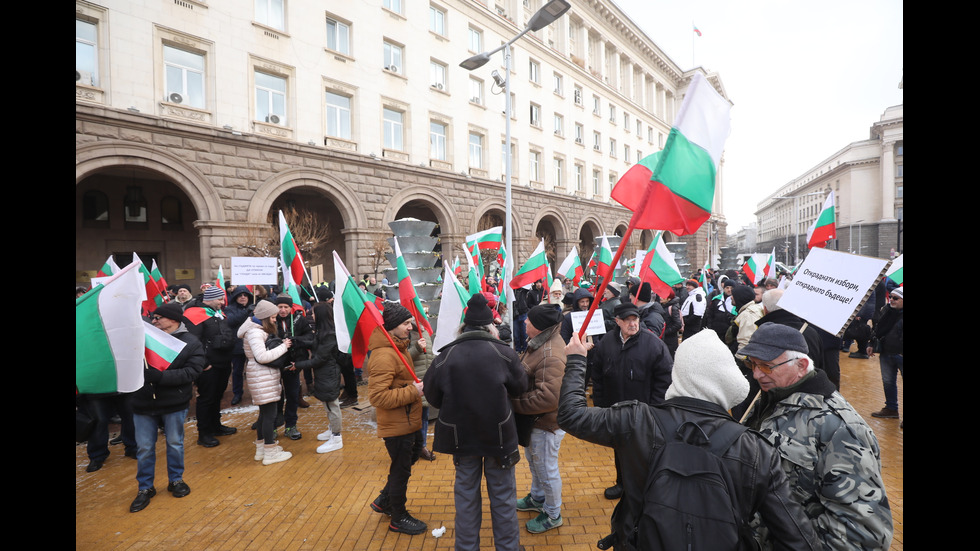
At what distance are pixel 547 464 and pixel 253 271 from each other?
6.75m

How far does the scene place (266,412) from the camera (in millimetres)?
5297

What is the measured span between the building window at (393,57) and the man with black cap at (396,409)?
1760cm

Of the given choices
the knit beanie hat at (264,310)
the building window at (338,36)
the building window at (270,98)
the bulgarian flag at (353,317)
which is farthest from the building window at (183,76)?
the bulgarian flag at (353,317)

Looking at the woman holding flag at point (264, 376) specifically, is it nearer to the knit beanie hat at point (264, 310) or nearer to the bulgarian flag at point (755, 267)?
the knit beanie hat at point (264, 310)

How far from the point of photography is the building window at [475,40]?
22.3m

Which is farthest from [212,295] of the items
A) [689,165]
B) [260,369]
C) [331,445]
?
[689,165]

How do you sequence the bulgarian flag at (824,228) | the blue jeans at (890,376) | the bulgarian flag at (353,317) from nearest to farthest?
the bulgarian flag at (353,317) < the blue jeans at (890,376) < the bulgarian flag at (824,228)

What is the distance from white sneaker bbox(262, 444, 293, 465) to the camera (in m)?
5.32

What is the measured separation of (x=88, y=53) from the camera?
40.5 feet

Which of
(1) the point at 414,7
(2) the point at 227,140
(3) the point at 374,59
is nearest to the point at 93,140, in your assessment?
(2) the point at 227,140

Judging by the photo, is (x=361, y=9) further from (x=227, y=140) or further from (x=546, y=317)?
(x=546, y=317)

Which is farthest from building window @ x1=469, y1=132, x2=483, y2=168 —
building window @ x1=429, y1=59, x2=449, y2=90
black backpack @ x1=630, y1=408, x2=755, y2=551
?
Answer: black backpack @ x1=630, y1=408, x2=755, y2=551

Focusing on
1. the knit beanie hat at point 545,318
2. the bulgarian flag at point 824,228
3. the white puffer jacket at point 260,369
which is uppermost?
the bulgarian flag at point 824,228

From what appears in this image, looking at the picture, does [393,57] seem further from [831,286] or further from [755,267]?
[831,286]
